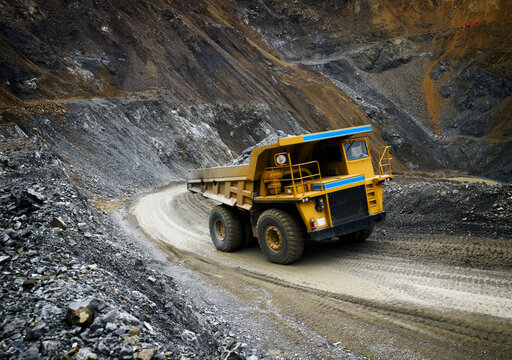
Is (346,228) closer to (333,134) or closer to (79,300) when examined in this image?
(333,134)

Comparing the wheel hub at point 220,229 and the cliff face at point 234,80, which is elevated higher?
the cliff face at point 234,80

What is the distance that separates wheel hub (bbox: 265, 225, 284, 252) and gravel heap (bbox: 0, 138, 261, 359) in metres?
2.31

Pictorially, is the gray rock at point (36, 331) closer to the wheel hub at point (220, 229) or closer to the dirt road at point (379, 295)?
the dirt road at point (379, 295)

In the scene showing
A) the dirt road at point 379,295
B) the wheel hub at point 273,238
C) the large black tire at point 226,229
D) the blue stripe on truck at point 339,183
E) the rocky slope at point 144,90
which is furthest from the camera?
the rocky slope at point 144,90

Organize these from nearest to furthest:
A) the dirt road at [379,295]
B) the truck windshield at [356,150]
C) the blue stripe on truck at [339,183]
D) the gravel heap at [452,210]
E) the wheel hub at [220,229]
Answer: the dirt road at [379,295] < the blue stripe on truck at [339,183] < the gravel heap at [452,210] < the truck windshield at [356,150] < the wheel hub at [220,229]

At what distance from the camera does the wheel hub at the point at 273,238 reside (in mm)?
7488

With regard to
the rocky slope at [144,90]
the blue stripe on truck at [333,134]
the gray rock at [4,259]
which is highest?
the rocky slope at [144,90]

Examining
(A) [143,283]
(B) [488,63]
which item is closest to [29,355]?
(A) [143,283]

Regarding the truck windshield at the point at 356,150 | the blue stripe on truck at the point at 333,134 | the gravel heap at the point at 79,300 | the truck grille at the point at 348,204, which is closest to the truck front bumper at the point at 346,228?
the truck grille at the point at 348,204

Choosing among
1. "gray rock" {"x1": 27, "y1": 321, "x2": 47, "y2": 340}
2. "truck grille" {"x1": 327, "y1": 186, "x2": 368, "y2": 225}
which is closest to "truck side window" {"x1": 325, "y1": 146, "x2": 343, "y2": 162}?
"truck grille" {"x1": 327, "y1": 186, "x2": 368, "y2": 225}

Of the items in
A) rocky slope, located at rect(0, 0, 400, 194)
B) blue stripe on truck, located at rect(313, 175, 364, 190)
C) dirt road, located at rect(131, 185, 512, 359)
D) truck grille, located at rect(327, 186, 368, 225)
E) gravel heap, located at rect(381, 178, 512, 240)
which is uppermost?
rocky slope, located at rect(0, 0, 400, 194)

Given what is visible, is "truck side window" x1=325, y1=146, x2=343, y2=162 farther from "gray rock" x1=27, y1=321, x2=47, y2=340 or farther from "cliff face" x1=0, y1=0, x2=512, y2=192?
"cliff face" x1=0, y1=0, x2=512, y2=192

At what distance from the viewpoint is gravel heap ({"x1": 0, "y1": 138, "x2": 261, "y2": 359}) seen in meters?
3.41

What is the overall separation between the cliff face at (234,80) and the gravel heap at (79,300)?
38.9 feet
